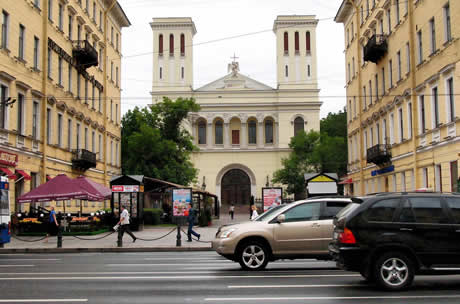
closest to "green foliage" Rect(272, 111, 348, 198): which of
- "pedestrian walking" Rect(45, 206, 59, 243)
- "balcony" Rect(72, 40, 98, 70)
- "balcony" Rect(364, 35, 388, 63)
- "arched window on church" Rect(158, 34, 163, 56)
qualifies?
"arched window on church" Rect(158, 34, 163, 56)

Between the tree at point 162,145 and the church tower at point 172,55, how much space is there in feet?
Result: 76.2

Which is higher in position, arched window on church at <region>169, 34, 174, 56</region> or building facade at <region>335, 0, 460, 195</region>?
arched window on church at <region>169, 34, 174, 56</region>

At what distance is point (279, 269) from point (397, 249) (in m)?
4.81

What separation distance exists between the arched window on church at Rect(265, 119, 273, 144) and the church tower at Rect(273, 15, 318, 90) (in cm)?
522

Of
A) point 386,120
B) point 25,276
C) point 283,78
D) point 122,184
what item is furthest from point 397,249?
point 283,78

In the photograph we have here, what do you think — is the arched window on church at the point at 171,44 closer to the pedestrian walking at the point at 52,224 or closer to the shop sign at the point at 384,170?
the shop sign at the point at 384,170

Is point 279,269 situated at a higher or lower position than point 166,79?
lower

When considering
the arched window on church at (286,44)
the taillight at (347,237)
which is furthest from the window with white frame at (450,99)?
the arched window on church at (286,44)

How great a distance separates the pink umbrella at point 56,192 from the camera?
91.5ft

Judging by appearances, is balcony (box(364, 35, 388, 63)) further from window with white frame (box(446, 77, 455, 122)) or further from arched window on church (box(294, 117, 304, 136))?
arched window on church (box(294, 117, 304, 136))

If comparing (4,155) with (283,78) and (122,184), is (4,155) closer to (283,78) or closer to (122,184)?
(122,184)

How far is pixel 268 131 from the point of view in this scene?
83.9m

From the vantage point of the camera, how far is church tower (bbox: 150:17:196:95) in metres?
82.0

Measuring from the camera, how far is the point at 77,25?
1711 inches
